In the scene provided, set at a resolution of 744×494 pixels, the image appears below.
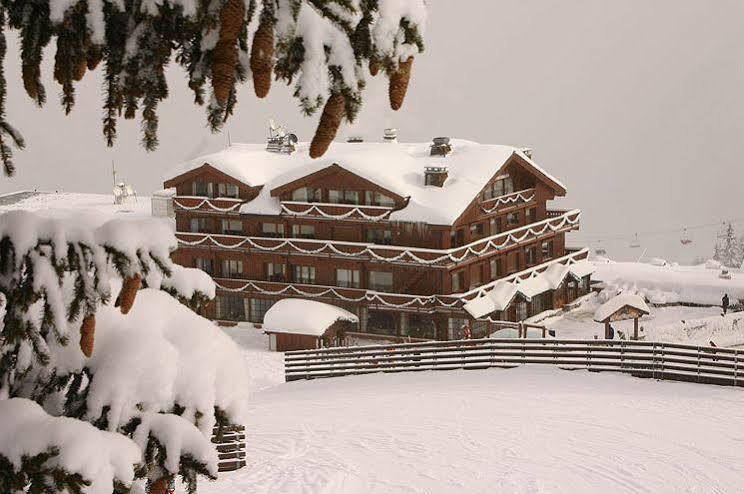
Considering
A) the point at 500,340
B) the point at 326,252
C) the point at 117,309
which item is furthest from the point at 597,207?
the point at 117,309

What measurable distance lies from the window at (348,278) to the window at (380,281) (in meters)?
0.59

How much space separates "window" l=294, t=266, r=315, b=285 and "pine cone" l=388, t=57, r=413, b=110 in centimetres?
3735

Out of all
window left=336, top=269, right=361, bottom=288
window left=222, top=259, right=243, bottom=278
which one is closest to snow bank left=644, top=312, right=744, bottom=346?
window left=336, top=269, right=361, bottom=288

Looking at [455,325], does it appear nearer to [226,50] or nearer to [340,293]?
[340,293]

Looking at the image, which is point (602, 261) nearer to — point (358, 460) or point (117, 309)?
point (358, 460)

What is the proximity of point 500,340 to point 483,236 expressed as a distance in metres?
13.9

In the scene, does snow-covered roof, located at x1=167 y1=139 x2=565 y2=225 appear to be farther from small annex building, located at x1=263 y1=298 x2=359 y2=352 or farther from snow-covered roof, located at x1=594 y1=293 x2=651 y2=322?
snow-covered roof, located at x1=594 y1=293 x2=651 y2=322

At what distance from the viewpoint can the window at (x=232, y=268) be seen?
43.4 meters

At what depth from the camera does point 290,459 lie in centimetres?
1778

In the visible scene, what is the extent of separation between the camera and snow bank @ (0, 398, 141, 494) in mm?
4586

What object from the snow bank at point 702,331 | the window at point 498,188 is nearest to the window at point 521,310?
the window at point 498,188

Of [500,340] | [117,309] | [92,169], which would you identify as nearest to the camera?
[117,309]

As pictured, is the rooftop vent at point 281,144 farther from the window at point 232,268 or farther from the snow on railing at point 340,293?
the snow on railing at point 340,293

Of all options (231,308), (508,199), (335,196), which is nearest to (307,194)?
(335,196)
